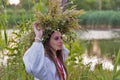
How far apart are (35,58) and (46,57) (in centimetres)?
15

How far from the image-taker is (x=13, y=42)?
4715 millimetres

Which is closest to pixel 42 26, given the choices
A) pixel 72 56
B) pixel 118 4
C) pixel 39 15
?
pixel 39 15

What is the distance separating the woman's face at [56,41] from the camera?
3381 mm

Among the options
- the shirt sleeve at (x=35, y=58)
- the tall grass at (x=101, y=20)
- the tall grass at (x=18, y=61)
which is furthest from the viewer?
the tall grass at (x=101, y=20)

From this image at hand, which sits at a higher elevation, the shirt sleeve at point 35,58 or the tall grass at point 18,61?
the shirt sleeve at point 35,58

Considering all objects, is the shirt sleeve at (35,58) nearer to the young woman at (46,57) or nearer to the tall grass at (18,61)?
the young woman at (46,57)

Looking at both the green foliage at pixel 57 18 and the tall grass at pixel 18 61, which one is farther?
the tall grass at pixel 18 61

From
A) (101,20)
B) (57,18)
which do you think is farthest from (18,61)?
(101,20)

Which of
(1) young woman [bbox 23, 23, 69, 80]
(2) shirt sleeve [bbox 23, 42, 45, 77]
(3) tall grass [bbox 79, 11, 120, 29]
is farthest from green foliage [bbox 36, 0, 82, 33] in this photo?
(3) tall grass [bbox 79, 11, 120, 29]

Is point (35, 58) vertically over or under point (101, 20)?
over

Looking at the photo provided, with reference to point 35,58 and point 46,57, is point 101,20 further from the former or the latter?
point 35,58

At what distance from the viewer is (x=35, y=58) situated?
127 inches

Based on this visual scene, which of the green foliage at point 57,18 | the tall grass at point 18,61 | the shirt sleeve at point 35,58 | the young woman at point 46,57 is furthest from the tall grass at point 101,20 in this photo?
the shirt sleeve at point 35,58

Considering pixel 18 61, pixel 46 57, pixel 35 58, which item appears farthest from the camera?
pixel 18 61
